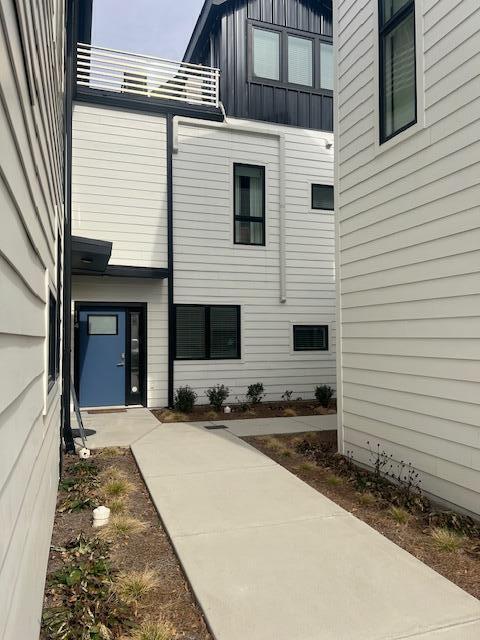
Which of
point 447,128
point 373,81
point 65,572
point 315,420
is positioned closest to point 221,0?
point 373,81

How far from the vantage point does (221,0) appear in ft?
33.2

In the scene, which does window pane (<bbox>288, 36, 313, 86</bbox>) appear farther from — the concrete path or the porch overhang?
the concrete path

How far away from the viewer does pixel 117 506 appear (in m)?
4.15

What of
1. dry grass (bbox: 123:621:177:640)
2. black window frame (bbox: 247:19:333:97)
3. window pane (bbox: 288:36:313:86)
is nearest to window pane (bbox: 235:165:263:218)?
black window frame (bbox: 247:19:333:97)

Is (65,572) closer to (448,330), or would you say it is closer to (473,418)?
(473,418)

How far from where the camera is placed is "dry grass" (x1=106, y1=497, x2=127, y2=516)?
13.5 ft

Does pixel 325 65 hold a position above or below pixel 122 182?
above

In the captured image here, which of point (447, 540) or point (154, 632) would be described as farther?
point (447, 540)

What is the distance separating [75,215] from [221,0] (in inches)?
221

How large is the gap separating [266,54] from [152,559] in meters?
10.3

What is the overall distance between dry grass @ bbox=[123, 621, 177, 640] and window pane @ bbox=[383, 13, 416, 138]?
4555mm

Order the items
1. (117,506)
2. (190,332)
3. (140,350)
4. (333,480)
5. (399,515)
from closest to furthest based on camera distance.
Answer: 1. (399,515)
2. (117,506)
3. (333,480)
4. (140,350)
5. (190,332)

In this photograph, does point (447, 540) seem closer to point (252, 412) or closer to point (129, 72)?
point (252, 412)

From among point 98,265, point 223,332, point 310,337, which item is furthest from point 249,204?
point 98,265
